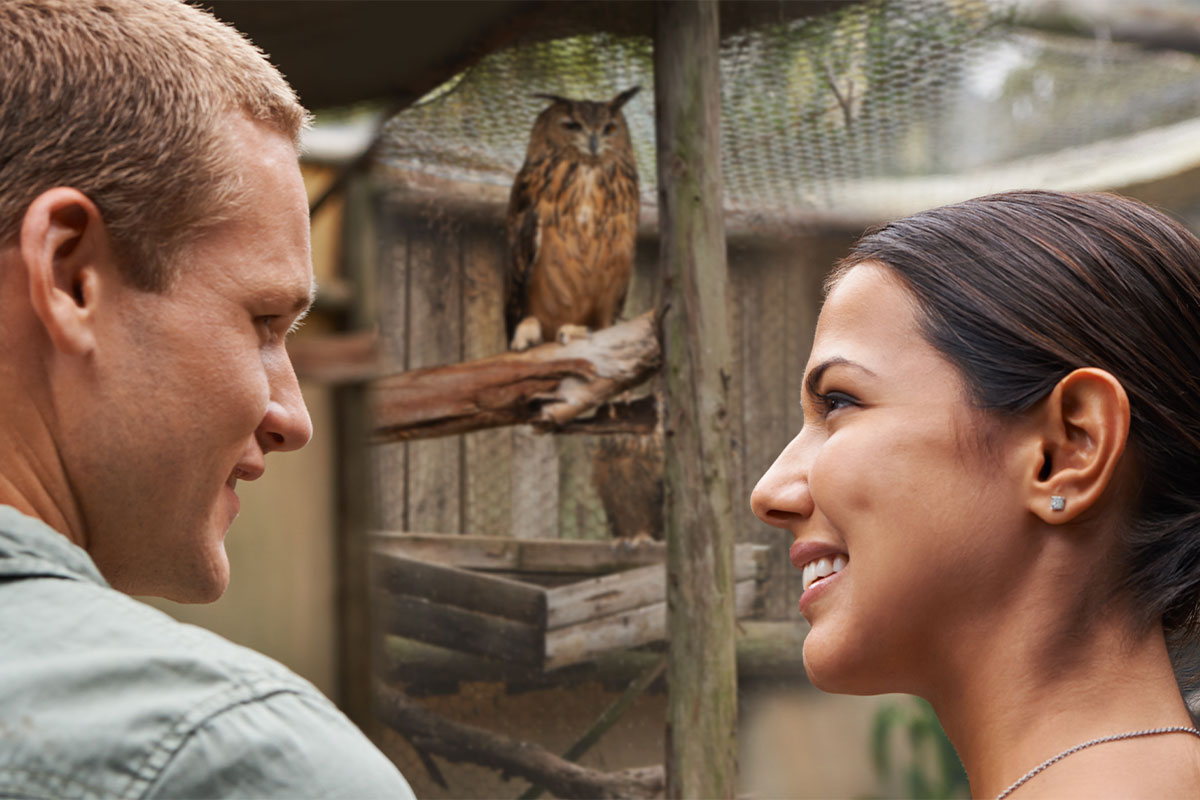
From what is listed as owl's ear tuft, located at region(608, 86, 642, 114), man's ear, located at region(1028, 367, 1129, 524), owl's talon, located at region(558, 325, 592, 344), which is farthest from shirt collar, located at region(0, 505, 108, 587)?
owl's ear tuft, located at region(608, 86, 642, 114)

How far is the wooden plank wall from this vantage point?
1955mm

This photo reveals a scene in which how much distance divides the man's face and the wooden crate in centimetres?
110

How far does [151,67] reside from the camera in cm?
71

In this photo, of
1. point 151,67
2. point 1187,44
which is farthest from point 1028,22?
point 151,67

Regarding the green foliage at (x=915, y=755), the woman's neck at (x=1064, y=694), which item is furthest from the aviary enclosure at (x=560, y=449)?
the woman's neck at (x=1064, y=694)

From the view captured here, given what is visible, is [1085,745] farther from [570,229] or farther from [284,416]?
[570,229]

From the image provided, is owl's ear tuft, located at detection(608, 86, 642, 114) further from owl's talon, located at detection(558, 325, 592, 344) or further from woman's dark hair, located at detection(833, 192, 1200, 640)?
woman's dark hair, located at detection(833, 192, 1200, 640)

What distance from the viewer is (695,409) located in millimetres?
1829

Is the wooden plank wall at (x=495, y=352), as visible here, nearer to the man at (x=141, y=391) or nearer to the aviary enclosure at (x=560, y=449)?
the aviary enclosure at (x=560, y=449)

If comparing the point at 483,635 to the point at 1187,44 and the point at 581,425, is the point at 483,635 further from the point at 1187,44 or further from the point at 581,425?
the point at 1187,44

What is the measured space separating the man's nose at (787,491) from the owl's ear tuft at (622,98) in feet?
3.47

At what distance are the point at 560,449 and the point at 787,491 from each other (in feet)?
3.13

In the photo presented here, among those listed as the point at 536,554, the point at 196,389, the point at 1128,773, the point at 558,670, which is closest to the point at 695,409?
the point at 536,554

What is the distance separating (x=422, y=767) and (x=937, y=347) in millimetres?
1276
